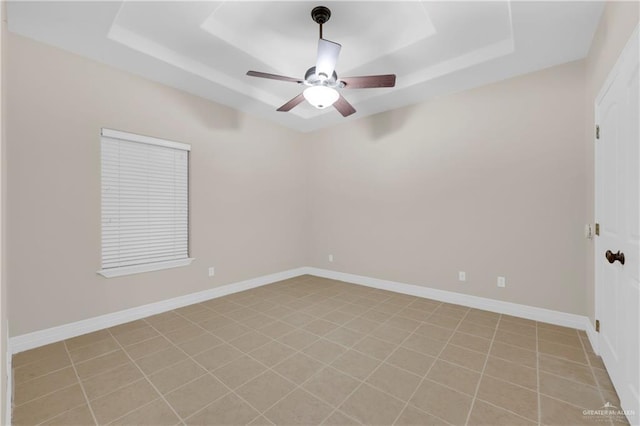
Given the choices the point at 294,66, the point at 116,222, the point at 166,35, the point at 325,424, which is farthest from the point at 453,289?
the point at 166,35

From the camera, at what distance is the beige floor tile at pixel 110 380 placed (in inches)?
79.4

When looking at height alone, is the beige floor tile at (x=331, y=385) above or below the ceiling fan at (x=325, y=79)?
below

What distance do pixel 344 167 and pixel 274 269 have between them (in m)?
2.12

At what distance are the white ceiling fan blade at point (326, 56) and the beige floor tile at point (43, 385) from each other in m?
3.13

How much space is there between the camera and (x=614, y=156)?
202 centimetres

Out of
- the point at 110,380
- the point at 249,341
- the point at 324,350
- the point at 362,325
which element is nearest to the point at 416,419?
the point at 324,350

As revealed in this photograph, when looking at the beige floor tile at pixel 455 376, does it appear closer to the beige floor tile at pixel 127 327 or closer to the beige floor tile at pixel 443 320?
the beige floor tile at pixel 443 320

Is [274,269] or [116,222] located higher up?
[116,222]

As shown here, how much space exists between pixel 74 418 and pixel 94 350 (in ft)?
3.14

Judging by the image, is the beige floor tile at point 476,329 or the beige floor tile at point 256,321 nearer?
the beige floor tile at point 476,329

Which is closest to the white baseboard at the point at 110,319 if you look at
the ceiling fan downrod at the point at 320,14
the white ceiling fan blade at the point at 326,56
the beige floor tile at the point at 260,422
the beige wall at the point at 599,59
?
the beige floor tile at the point at 260,422

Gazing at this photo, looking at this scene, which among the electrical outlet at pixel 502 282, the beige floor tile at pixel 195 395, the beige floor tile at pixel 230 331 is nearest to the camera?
the beige floor tile at pixel 195 395

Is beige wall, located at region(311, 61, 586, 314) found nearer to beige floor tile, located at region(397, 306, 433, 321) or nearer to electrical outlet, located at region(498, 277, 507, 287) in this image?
electrical outlet, located at region(498, 277, 507, 287)

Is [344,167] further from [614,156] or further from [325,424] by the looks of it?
[325,424]
